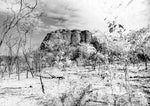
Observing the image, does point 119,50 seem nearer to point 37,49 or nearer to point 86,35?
point 37,49

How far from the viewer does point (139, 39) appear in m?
6.71

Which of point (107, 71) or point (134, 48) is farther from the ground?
point (134, 48)

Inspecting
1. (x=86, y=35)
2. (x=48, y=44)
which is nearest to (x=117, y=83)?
(x=48, y=44)

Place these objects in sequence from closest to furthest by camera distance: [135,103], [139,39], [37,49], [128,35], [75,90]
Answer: [139,39], [128,35], [135,103], [75,90], [37,49]

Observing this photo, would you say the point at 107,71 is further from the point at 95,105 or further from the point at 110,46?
the point at 110,46

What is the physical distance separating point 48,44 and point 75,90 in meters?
7.86

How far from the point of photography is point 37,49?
39.7 metres

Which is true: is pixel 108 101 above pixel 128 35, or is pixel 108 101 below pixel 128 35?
below

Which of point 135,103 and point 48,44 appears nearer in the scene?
point 135,103

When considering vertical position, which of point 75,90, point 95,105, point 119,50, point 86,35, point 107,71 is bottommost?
point 95,105

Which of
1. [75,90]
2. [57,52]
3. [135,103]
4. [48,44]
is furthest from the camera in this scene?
[48,44]

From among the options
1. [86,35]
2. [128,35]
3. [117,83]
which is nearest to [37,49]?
[117,83]

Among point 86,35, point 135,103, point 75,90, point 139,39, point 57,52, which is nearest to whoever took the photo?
point 139,39

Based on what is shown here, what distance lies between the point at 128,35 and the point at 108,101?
3.83 metres
